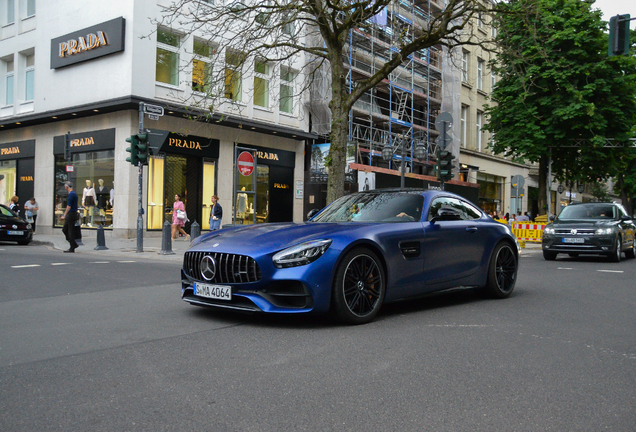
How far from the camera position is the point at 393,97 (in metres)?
35.4

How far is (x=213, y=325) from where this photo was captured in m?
5.71

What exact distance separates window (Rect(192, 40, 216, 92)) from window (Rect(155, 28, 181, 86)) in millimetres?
737

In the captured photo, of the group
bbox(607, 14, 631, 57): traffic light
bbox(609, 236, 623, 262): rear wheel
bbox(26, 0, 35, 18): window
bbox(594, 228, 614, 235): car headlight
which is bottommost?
bbox(609, 236, 623, 262): rear wheel

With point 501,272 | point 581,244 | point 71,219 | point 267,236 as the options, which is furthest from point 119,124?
point 267,236

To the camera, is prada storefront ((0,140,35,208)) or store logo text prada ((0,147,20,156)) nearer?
prada storefront ((0,140,35,208))

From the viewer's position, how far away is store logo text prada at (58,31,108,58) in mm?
22188

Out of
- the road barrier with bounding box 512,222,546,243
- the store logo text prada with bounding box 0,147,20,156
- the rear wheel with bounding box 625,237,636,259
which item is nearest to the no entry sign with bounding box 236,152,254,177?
the rear wheel with bounding box 625,237,636,259

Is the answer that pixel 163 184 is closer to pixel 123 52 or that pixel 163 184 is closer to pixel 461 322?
pixel 123 52

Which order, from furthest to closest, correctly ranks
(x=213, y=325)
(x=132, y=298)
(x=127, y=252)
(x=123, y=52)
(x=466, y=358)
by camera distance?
1. (x=123, y=52)
2. (x=127, y=252)
3. (x=132, y=298)
4. (x=213, y=325)
5. (x=466, y=358)

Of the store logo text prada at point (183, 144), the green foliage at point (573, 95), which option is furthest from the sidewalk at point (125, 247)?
the green foliage at point (573, 95)

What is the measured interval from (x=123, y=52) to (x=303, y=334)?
18.9m

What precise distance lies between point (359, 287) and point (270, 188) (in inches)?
868

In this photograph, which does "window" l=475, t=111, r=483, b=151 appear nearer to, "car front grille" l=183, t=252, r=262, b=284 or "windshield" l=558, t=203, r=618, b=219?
"windshield" l=558, t=203, r=618, b=219

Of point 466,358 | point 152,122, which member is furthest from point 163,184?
point 466,358
